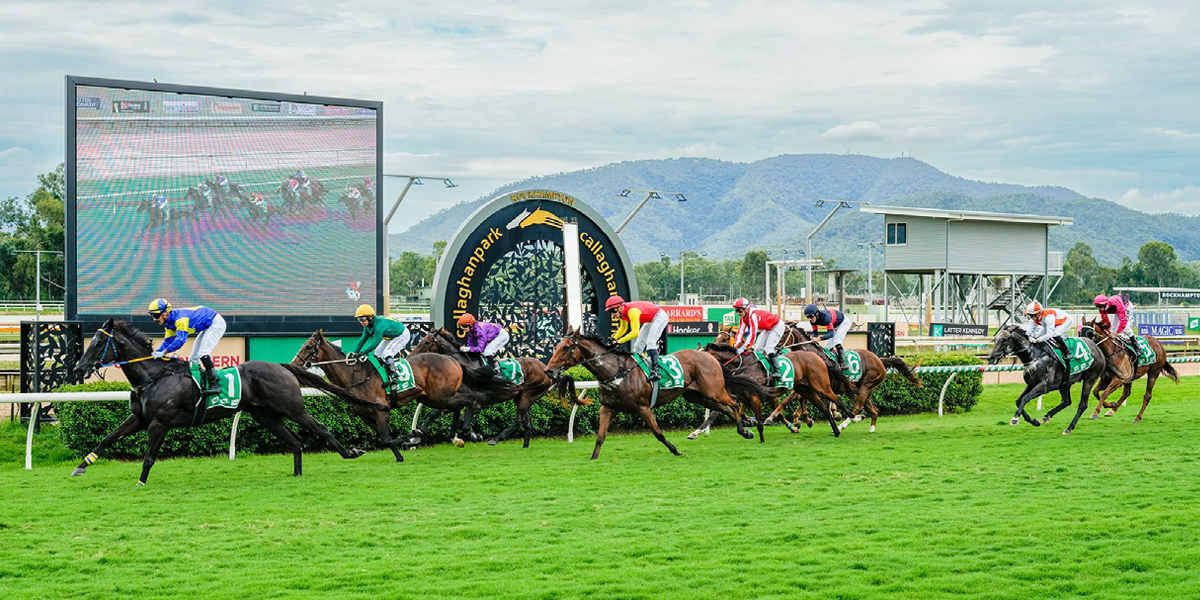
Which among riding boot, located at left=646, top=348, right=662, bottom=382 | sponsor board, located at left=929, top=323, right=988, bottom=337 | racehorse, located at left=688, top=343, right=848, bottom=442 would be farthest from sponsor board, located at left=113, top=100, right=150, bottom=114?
sponsor board, located at left=929, top=323, right=988, bottom=337

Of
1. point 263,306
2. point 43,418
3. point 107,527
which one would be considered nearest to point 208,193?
point 263,306

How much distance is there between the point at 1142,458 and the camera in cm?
928

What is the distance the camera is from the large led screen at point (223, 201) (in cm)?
1189

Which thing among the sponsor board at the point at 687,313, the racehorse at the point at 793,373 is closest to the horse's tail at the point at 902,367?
the racehorse at the point at 793,373

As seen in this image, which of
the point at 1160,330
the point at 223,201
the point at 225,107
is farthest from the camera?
the point at 1160,330

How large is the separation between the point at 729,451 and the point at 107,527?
5.79 m

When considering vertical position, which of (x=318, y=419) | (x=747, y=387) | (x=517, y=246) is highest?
(x=517, y=246)

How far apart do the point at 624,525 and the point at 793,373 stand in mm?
5592

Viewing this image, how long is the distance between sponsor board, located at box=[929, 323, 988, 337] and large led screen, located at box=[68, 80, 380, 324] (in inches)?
897

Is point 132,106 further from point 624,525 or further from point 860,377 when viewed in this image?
point 860,377

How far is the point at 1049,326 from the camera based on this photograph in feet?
39.8

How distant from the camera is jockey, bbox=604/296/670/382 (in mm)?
10102

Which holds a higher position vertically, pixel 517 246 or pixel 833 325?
pixel 517 246

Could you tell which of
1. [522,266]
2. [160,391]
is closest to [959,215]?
[522,266]
